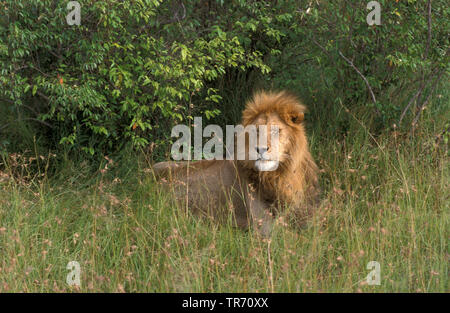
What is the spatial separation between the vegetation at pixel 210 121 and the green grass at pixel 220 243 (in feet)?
0.06

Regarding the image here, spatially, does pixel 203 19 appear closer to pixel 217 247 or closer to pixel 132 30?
pixel 132 30

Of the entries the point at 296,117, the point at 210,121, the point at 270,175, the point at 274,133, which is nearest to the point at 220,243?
the point at 270,175

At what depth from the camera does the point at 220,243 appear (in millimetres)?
4152

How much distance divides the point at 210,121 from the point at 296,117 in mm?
2645

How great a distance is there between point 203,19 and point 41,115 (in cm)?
245

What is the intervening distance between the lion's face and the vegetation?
1.68 feet

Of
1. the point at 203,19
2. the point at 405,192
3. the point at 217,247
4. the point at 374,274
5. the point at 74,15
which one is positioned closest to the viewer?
the point at 374,274

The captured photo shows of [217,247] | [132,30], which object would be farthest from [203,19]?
[217,247]

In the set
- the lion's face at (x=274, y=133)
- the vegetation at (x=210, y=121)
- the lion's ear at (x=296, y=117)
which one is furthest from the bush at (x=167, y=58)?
the lion's ear at (x=296, y=117)

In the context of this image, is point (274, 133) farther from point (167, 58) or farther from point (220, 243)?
point (167, 58)

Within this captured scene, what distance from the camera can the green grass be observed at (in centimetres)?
359

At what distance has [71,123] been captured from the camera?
625cm

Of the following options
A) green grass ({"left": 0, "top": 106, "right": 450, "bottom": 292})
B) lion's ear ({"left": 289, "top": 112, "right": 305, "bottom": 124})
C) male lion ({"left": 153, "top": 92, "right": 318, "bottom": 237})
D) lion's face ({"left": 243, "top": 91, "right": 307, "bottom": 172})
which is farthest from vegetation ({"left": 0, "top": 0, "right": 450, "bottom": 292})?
lion's ear ({"left": 289, "top": 112, "right": 305, "bottom": 124})

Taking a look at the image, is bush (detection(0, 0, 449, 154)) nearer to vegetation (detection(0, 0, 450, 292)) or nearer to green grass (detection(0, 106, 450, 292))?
vegetation (detection(0, 0, 450, 292))
